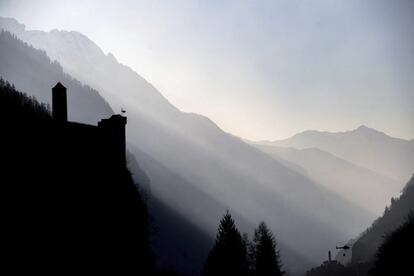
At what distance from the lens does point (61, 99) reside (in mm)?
35125

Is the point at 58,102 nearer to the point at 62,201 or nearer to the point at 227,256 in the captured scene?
the point at 62,201

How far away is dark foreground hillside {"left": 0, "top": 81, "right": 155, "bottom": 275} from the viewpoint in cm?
2925

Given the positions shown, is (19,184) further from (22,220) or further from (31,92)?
(31,92)

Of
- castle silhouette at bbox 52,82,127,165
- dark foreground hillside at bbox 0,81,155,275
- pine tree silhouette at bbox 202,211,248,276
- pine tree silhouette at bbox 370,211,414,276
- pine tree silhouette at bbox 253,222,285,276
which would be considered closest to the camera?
dark foreground hillside at bbox 0,81,155,275

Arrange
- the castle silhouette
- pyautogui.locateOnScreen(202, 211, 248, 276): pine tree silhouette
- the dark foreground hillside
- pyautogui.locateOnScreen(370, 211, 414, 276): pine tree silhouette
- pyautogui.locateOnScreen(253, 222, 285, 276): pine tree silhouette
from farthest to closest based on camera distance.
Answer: pyautogui.locateOnScreen(253, 222, 285, 276): pine tree silhouette → pyautogui.locateOnScreen(370, 211, 414, 276): pine tree silhouette → pyautogui.locateOnScreen(202, 211, 248, 276): pine tree silhouette → the castle silhouette → the dark foreground hillside

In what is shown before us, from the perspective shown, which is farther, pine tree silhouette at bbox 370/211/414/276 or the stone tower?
pine tree silhouette at bbox 370/211/414/276

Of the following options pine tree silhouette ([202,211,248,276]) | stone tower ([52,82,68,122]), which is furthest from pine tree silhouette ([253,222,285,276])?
stone tower ([52,82,68,122])

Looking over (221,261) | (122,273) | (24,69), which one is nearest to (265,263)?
(221,261)

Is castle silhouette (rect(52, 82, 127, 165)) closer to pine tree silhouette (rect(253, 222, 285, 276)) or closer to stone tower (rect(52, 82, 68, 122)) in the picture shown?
stone tower (rect(52, 82, 68, 122))

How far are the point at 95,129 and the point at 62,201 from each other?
6901mm

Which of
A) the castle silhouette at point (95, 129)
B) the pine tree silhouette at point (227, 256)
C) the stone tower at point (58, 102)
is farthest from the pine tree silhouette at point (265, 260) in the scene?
the stone tower at point (58, 102)

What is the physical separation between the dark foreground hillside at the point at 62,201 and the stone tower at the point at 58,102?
885 millimetres

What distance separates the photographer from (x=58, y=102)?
115ft

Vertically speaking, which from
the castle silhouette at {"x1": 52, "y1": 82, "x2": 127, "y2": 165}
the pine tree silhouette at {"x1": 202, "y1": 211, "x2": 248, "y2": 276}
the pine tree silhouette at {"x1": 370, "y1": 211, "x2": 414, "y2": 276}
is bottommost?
the pine tree silhouette at {"x1": 202, "y1": 211, "x2": 248, "y2": 276}
